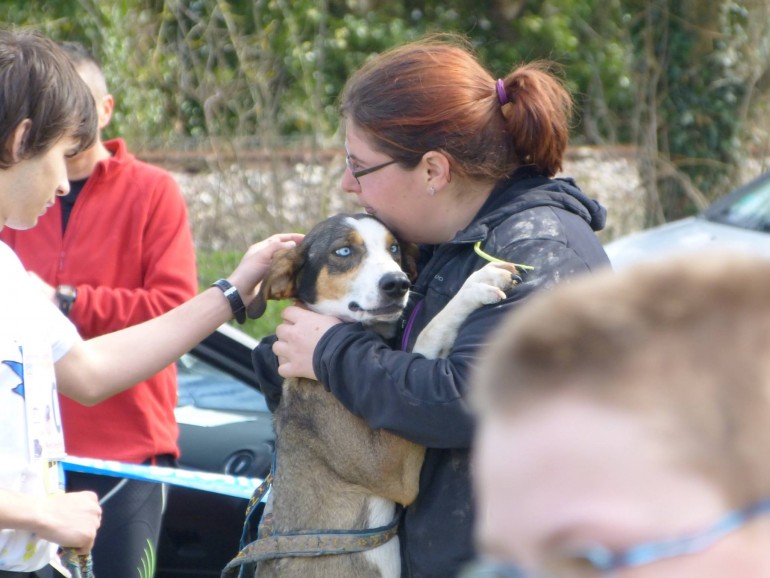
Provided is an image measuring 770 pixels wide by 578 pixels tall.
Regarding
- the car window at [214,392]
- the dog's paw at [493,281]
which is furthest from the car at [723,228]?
the dog's paw at [493,281]

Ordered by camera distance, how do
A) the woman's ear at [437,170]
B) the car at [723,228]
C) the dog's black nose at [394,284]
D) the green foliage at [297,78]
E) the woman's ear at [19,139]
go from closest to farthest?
the woman's ear at [19,139] < the woman's ear at [437,170] < the dog's black nose at [394,284] < the car at [723,228] < the green foliage at [297,78]

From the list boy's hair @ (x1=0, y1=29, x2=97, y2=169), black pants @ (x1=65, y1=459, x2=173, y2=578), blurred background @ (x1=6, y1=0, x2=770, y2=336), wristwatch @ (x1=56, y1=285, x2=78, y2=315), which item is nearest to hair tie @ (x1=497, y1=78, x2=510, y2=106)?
boy's hair @ (x1=0, y1=29, x2=97, y2=169)

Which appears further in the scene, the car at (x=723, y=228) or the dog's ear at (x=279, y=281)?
the car at (x=723, y=228)

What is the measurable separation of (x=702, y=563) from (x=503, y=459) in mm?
191

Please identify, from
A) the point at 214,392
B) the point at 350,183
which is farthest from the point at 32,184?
the point at 214,392

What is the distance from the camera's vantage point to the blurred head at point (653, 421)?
2.67 ft

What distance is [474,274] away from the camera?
92.7 inches

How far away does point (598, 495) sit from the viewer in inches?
32.8

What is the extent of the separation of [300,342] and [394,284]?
523 mm

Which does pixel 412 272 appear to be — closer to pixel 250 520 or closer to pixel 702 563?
pixel 250 520

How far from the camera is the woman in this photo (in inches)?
89.9

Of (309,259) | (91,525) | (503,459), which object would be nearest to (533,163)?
(309,259)

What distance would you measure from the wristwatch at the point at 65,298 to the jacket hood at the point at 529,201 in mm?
1432

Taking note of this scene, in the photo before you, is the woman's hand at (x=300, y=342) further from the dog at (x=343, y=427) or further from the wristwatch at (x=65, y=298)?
the wristwatch at (x=65, y=298)
